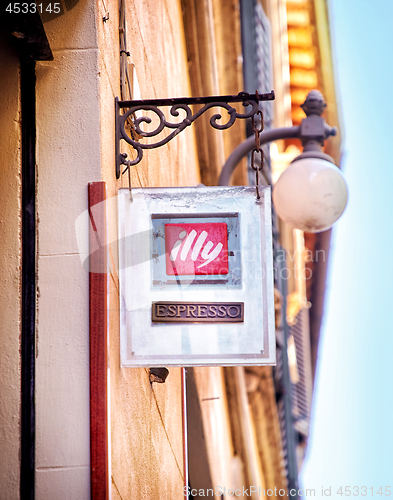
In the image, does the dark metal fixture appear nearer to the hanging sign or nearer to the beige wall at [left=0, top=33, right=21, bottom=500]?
the hanging sign

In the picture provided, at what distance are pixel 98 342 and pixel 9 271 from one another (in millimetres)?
441

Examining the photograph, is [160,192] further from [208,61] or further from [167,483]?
[208,61]

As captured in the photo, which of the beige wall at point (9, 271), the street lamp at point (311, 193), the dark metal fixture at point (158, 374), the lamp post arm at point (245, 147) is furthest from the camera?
the lamp post arm at point (245, 147)

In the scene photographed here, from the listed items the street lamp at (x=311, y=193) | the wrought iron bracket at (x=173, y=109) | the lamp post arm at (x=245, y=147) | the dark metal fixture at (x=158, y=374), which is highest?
the lamp post arm at (x=245, y=147)

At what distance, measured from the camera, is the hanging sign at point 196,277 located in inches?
95.9

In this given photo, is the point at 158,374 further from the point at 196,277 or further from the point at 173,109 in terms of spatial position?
the point at 173,109

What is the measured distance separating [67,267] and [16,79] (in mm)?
820

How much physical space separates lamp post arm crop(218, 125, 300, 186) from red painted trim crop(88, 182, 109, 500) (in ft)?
6.81

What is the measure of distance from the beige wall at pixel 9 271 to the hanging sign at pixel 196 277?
1.44 ft

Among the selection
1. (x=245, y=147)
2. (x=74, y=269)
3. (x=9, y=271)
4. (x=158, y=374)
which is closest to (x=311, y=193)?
(x=245, y=147)

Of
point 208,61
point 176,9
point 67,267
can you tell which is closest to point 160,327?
point 67,267

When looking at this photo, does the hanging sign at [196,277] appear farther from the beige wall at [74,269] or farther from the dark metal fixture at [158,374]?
the dark metal fixture at [158,374]

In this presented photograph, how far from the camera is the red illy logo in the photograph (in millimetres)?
2502

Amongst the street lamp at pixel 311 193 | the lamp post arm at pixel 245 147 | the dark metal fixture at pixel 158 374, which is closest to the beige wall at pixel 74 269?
the dark metal fixture at pixel 158 374
